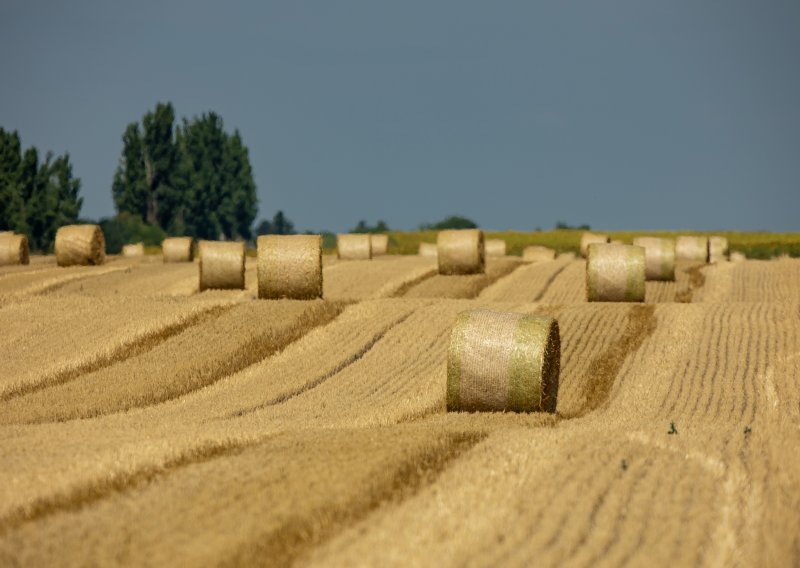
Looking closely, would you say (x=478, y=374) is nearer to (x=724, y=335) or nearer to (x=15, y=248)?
(x=724, y=335)

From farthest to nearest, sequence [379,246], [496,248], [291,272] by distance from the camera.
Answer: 1. [379,246]
2. [496,248]
3. [291,272]

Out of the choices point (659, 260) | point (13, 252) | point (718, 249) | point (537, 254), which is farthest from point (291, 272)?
point (718, 249)

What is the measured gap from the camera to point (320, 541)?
7617mm

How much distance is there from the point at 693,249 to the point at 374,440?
106ft

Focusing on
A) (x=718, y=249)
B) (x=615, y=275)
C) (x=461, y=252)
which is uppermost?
(x=461, y=252)

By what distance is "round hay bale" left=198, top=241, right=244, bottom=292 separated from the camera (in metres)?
27.8

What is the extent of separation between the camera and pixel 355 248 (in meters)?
43.5

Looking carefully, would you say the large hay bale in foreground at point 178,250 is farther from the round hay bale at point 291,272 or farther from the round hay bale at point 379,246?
the round hay bale at point 291,272

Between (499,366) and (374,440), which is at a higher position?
(499,366)

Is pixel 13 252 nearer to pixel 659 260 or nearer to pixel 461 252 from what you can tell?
pixel 461 252

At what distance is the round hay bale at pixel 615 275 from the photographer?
79.7 feet

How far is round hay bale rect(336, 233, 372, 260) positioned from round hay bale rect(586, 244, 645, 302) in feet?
65.0

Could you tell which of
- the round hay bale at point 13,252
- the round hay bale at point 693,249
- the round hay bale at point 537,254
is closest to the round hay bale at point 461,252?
the round hay bale at point 693,249

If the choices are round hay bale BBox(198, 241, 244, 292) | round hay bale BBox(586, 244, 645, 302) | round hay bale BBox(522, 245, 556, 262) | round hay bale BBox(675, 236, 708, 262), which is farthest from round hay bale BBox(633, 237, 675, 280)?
round hay bale BBox(522, 245, 556, 262)
